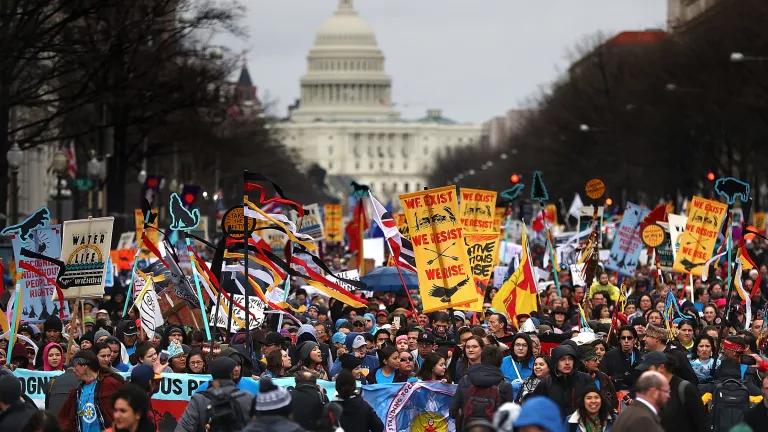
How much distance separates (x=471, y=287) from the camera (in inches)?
741

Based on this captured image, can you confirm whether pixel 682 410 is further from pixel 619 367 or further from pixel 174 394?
pixel 174 394

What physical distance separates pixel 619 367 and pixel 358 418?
3.53m

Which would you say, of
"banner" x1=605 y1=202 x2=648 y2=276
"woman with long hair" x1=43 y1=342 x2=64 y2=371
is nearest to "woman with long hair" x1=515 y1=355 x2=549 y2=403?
"woman with long hair" x1=43 y1=342 x2=64 y2=371

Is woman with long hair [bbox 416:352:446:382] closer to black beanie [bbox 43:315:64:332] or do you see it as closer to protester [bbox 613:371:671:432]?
protester [bbox 613:371:671:432]

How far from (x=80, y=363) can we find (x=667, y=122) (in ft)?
196

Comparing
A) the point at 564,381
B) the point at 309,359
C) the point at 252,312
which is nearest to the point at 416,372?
the point at 309,359

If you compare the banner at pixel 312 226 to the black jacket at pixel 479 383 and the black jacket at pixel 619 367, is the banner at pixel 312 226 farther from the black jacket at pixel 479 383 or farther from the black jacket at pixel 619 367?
the black jacket at pixel 479 383

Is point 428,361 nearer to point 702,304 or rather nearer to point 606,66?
point 702,304

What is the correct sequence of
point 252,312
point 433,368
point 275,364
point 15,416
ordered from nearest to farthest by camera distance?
point 15,416 → point 433,368 → point 275,364 → point 252,312

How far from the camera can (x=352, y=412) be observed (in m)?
14.0

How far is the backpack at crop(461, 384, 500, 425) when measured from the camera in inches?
559

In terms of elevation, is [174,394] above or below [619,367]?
below

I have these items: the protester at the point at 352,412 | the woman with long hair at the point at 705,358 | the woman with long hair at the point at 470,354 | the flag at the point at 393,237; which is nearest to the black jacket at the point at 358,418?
the protester at the point at 352,412

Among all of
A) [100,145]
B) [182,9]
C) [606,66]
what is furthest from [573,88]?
[182,9]
